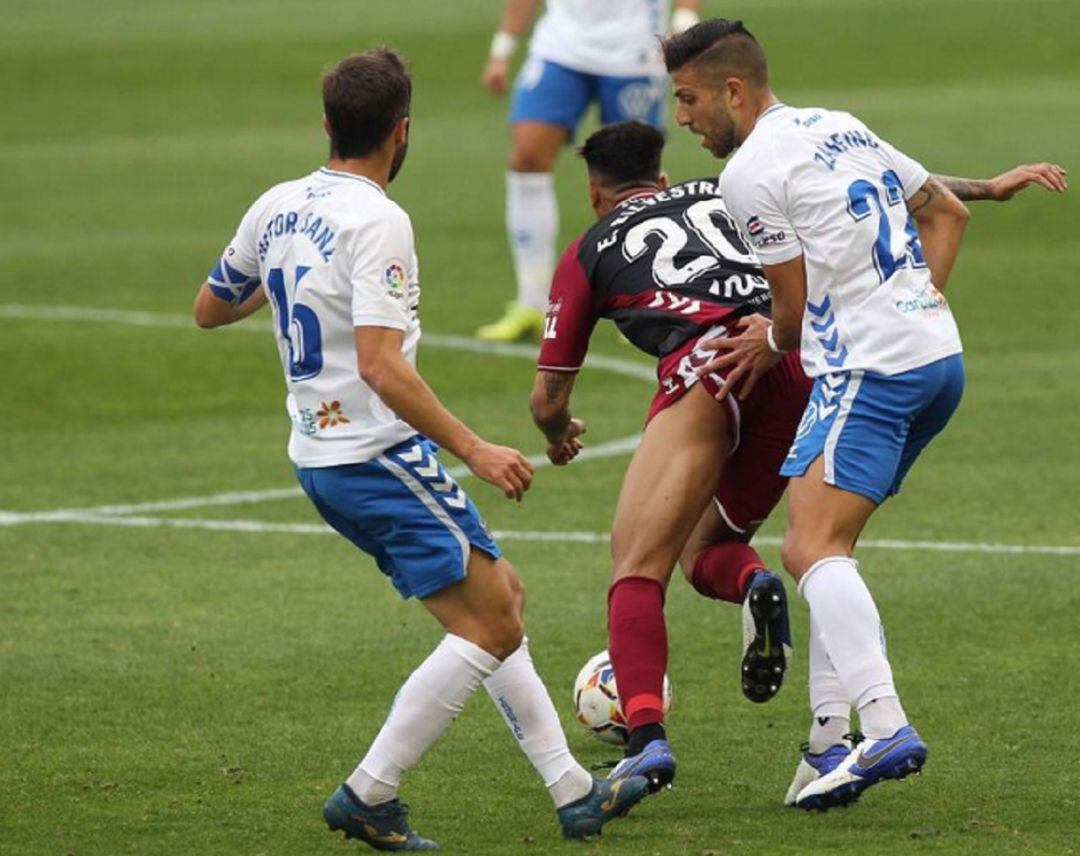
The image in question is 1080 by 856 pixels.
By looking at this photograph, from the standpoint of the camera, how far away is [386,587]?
940 centimetres

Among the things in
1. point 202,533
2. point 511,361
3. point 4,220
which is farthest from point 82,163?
point 202,533

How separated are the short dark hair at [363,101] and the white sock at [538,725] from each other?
1.34m

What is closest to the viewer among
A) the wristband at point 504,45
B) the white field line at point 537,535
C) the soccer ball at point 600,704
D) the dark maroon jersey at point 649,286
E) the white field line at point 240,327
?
the dark maroon jersey at point 649,286

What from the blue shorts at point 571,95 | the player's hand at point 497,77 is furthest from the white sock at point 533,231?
the player's hand at point 497,77

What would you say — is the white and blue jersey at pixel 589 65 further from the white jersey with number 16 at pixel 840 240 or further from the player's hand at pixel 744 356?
the white jersey with number 16 at pixel 840 240

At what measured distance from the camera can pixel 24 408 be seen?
1338 centimetres

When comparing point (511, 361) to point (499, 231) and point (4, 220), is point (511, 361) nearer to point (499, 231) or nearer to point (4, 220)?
point (499, 231)

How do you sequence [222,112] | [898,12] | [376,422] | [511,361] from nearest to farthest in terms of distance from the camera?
[376,422]
[511,361]
[222,112]
[898,12]

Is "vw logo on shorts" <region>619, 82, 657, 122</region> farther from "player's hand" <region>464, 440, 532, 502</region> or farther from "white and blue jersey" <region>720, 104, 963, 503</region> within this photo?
"player's hand" <region>464, 440, 532, 502</region>

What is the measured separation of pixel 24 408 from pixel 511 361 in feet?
9.80

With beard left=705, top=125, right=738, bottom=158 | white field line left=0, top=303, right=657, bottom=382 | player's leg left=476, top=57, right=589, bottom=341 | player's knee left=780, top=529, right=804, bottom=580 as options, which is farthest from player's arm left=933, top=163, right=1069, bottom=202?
player's leg left=476, top=57, right=589, bottom=341

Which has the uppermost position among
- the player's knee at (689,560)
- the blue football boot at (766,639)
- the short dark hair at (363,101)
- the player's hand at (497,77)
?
the short dark hair at (363,101)

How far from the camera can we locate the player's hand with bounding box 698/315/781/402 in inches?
260

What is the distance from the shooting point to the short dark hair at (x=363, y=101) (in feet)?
19.7
